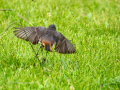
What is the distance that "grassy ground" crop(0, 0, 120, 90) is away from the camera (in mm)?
2895

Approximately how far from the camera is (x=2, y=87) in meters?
2.69

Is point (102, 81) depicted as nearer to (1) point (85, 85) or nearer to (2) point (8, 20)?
(1) point (85, 85)

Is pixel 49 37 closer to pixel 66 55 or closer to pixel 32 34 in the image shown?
pixel 32 34

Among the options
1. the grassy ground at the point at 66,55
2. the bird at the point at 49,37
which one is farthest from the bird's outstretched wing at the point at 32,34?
the grassy ground at the point at 66,55

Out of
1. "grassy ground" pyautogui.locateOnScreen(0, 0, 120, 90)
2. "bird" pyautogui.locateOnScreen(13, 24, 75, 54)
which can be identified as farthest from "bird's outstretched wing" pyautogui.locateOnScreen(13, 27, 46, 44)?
"grassy ground" pyautogui.locateOnScreen(0, 0, 120, 90)

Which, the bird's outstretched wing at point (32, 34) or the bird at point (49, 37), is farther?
the bird's outstretched wing at point (32, 34)

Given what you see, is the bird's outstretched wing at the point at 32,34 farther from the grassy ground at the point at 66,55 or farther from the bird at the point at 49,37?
the grassy ground at the point at 66,55

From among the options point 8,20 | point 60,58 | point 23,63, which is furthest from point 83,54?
point 8,20

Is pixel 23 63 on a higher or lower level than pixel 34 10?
lower

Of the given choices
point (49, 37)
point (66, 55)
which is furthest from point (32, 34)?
point (66, 55)

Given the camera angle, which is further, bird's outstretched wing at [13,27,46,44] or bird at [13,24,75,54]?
bird's outstretched wing at [13,27,46,44]

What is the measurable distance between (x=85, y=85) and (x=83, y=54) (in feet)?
3.18

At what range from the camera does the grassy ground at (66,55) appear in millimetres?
2895

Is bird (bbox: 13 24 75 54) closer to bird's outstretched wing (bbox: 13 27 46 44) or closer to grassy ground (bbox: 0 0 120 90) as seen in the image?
bird's outstretched wing (bbox: 13 27 46 44)
